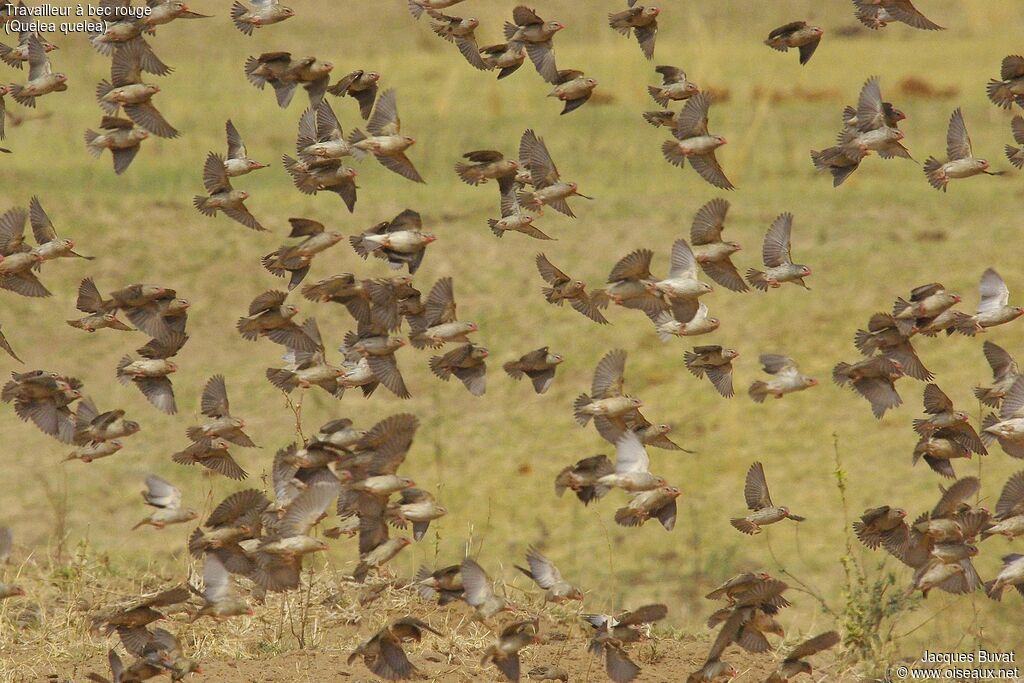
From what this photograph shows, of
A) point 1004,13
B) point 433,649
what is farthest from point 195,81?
point 433,649

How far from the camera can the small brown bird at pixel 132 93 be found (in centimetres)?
647

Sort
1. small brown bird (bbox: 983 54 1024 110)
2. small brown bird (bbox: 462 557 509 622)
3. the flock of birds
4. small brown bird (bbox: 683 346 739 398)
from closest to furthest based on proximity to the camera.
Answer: small brown bird (bbox: 462 557 509 622) → the flock of birds → small brown bird (bbox: 983 54 1024 110) → small brown bird (bbox: 683 346 739 398)

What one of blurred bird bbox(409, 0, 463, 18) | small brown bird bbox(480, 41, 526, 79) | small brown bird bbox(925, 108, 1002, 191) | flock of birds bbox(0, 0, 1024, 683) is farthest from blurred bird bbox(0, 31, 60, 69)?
small brown bird bbox(925, 108, 1002, 191)

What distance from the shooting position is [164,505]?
6613 millimetres

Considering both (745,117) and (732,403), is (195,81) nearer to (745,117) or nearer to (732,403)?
(745,117)

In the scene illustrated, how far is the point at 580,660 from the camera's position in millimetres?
7426

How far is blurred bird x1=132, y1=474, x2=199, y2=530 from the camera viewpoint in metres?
6.51

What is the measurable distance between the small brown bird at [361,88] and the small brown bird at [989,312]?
2638mm

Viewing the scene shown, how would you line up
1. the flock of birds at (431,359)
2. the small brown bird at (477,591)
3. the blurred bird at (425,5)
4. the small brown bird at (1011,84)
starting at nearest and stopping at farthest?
the small brown bird at (477,591) → the flock of birds at (431,359) → the blurred bird at (425,5) → the small brown bird at (1011,84)

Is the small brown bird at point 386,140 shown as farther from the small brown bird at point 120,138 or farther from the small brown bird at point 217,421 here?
the small brown bird at point 217,421

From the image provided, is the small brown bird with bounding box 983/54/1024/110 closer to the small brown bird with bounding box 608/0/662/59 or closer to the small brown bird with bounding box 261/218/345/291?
the small brown bird with bounding box 608/0/662/59

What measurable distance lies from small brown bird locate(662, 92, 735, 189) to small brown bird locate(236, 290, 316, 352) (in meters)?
1.79

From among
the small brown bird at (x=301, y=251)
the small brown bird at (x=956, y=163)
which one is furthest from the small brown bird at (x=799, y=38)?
the small brown bird at (x=301, y=251)

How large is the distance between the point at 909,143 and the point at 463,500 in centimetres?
1055
